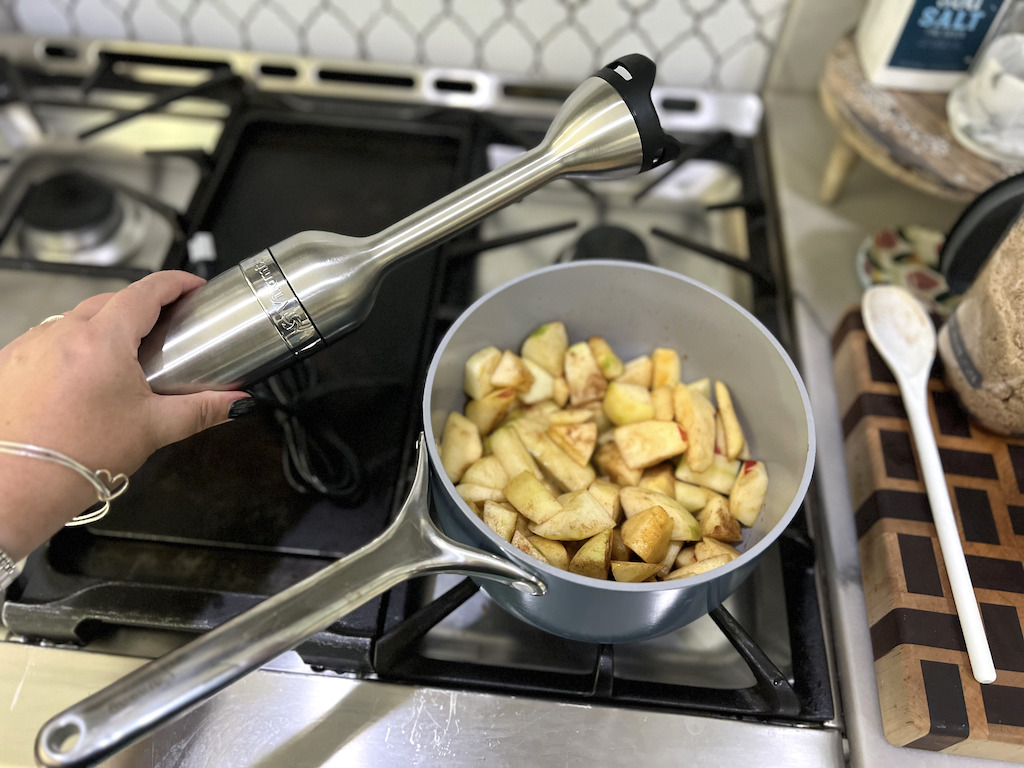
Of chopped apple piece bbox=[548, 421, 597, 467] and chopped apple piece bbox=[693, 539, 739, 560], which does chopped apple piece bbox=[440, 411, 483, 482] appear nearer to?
chopped apple piece bbox=[548, 421, 597, 467]

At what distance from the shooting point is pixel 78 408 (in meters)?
0.45

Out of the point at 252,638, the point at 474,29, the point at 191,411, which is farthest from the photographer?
the point at 474,29

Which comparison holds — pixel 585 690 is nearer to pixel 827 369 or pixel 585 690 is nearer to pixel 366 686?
pixel 366 686

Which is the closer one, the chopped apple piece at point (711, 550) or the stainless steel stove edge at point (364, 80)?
the chopped apple piece at point (711, 550)

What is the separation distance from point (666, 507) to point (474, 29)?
0.66m

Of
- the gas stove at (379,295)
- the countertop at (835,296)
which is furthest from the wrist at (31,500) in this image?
the countertop at (835,296)

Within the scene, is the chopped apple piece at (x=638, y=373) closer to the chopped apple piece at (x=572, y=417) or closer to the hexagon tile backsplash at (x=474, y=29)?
the chopped apple piece at (x=572, y=417)

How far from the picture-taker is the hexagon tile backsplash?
34.0 inches

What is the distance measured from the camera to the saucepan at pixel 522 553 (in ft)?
1.19

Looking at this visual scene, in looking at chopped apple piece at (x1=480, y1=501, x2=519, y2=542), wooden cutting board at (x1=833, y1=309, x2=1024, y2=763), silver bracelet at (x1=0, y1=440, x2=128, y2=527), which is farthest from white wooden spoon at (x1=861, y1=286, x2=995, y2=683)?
silver bracelet at (x1=0, y1=440, x2=128, y2=527)

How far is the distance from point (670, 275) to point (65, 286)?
2.10 feet

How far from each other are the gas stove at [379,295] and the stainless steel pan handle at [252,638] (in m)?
0.11

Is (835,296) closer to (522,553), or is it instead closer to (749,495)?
(749,495)

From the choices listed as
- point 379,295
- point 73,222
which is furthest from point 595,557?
point 73,222
